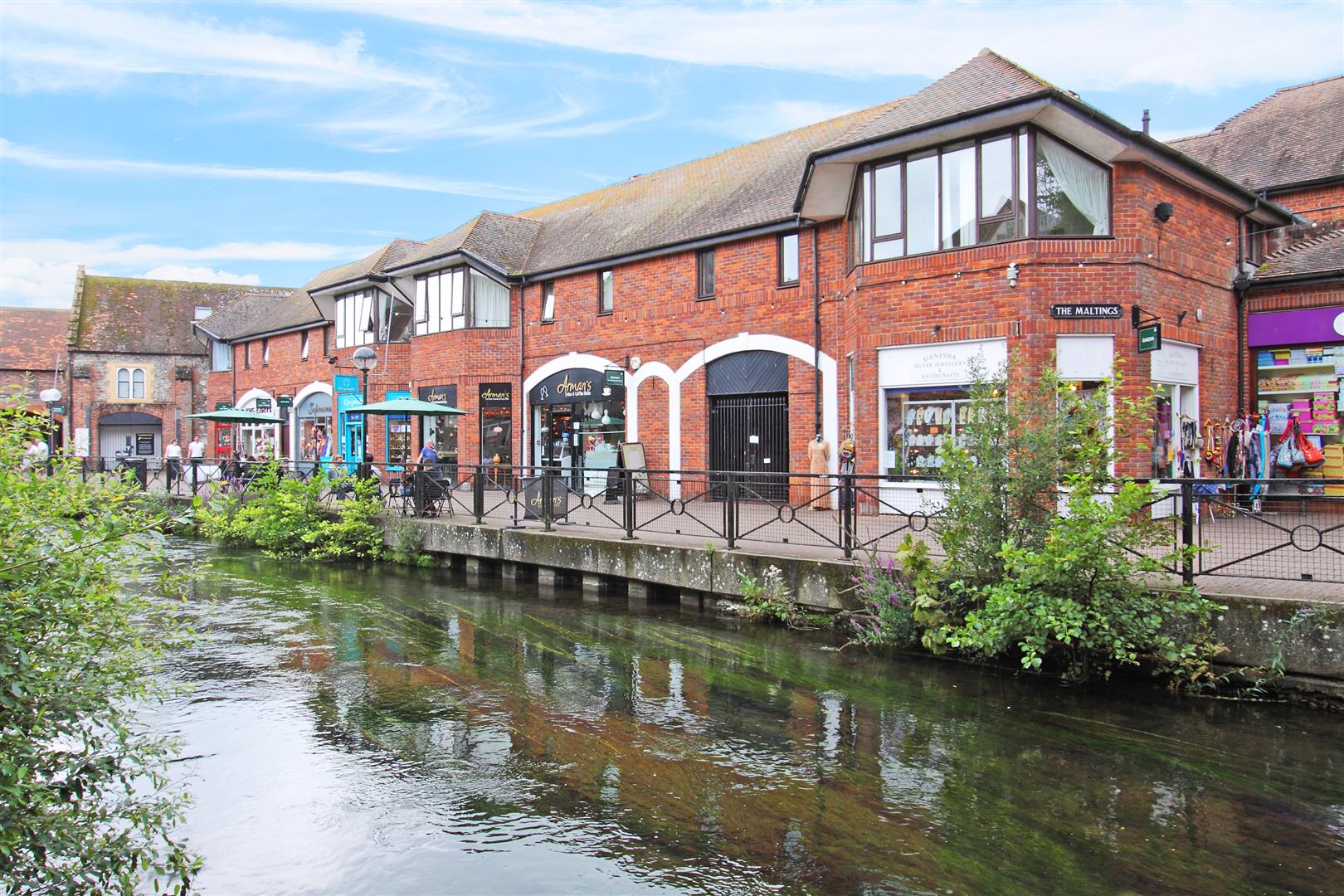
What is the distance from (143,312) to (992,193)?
4683cm

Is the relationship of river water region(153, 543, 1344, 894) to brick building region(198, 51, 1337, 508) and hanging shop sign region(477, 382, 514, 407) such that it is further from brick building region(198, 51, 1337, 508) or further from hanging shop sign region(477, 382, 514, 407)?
hanging shop sign region(477, 382, 514, 407)

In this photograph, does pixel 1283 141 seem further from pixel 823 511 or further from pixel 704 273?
pixel 823 511

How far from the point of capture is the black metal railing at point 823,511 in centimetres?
806

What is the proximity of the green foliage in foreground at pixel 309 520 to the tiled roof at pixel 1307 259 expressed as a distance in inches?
642

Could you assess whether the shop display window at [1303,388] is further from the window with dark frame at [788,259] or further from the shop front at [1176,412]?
the window with dark frame at [788,259]

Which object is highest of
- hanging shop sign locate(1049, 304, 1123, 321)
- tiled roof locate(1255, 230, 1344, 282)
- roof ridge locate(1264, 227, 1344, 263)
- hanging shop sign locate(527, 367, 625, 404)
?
roof ridge locate(1264, 227, 1344, 263)

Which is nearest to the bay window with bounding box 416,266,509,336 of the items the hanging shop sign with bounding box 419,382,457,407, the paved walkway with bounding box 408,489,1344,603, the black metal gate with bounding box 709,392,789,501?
the hanging shop sign with bounding box 419,382,457,407

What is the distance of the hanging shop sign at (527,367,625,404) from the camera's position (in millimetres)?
21562

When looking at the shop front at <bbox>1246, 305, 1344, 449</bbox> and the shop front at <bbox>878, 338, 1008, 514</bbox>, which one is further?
the shop front at <bbox>1246, 305, 1344, 449</bbox>

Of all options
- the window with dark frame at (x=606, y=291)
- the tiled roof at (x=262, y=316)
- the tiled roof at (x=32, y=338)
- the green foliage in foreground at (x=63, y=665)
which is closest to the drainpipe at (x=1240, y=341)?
the window with dark frame at (x=606, y=291)

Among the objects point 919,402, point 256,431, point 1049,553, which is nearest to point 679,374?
point 919,402

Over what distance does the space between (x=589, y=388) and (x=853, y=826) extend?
1732 centimetres

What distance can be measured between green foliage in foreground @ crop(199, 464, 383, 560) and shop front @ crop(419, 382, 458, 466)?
6753mm

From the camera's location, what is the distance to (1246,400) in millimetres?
15984
